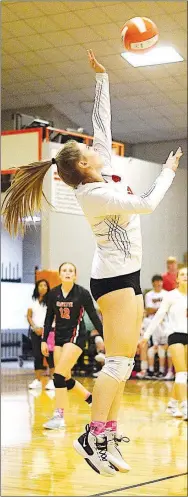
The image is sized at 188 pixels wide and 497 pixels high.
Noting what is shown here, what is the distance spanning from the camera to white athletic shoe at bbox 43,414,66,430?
3961mm

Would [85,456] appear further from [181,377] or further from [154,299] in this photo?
[181,377]

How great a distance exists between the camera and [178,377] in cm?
413

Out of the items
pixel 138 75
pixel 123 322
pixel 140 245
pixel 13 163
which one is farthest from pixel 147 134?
pixel 123 322

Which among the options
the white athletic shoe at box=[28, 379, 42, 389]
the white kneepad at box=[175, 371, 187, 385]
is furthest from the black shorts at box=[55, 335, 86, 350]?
the white kneepad at box=[175, 371, 187, 385]

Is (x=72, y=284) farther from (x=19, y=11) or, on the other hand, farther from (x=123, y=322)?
(x=19, y=11)

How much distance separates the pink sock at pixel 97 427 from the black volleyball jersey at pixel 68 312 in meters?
0.55

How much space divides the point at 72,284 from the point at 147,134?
69 centimetres

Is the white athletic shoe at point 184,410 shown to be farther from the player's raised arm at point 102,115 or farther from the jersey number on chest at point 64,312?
the player's raised arm at point 102,115

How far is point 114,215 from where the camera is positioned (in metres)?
2.75

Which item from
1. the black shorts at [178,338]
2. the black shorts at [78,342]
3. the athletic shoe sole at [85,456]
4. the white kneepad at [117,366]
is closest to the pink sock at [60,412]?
the black shorts at [78,342]

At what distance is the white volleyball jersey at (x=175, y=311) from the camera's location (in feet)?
12.7

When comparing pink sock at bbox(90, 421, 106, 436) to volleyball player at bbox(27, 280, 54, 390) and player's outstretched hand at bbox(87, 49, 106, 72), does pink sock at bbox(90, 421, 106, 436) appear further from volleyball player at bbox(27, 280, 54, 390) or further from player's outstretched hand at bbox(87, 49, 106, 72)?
player's outstretched hand at bbox(87, 49, 106, 72)

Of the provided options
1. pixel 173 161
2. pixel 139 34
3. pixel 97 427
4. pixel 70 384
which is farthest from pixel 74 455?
pixel 139 34

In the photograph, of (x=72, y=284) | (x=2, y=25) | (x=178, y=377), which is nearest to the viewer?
(x=2, y=25)
